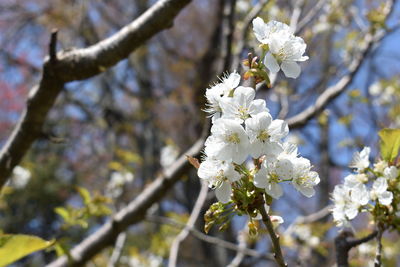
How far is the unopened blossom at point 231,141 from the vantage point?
0.71 m

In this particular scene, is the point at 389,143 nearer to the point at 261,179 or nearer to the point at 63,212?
the point at 261,179

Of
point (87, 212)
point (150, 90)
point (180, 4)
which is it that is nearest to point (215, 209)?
point (180, 4)

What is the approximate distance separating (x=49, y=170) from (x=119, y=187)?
4404mm

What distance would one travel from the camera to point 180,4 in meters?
1.27

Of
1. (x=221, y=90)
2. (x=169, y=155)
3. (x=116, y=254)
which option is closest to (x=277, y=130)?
(x=221, y=90)

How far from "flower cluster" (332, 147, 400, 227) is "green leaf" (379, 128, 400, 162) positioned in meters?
0.02

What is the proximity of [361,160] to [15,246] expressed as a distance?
935 mm

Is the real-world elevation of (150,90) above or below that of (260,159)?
above

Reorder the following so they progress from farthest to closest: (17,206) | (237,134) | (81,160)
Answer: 1. (81,160)
2. (17,206)
3. (237,134)

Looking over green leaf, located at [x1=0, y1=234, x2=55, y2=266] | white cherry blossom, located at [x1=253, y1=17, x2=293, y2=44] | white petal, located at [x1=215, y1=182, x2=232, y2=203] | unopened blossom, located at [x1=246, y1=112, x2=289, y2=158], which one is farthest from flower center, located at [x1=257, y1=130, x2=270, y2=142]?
green leaf, located at [x1=0, y1=234, x2=55, y2=266]

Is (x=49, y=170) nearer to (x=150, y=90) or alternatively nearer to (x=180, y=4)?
(x=150, y=90)

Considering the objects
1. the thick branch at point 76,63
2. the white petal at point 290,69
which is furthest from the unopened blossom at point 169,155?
the white petal at point 290,69

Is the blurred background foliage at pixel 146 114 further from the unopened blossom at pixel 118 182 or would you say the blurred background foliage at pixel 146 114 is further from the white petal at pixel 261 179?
the white petal at pixel 261 179

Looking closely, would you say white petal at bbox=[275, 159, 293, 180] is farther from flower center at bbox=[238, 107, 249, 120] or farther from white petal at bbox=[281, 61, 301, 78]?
white petal at bbox=[281, 61, 301, 78]
